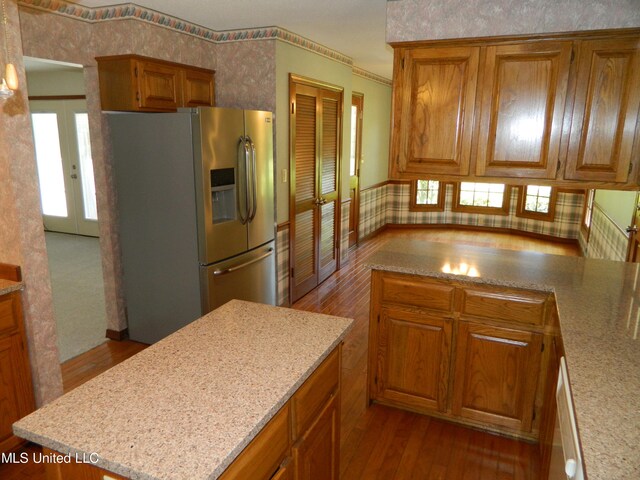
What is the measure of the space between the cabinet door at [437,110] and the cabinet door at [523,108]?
3.3 inches

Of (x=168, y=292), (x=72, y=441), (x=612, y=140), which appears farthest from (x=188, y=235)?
(x=612, y=140)

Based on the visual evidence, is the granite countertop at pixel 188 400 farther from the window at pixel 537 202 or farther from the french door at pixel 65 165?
the window at pixel 537 202

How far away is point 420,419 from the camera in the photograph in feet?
8.71

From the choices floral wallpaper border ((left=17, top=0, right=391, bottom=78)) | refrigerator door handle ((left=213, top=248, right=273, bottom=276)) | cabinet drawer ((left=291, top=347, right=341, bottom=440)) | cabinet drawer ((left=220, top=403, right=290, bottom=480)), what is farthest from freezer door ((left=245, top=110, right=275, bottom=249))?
cabinet drawer ((left=220, top=403, right=290, bottom=480))

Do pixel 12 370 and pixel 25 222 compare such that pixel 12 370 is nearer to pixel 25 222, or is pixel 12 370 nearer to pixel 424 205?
pixel 25 222

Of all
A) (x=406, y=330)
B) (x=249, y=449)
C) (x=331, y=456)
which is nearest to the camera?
(x=249, y=449)

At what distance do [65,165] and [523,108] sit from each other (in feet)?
21.7

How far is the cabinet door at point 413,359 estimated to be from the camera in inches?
97.8

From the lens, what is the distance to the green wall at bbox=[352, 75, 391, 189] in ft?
21.2

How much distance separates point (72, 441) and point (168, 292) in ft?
7.55

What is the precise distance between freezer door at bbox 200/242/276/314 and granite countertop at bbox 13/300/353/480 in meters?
1.46

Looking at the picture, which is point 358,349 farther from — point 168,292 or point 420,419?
point 168,292

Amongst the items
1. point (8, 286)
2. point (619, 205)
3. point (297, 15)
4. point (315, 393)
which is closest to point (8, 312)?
point (8, 286)

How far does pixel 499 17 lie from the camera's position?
7.68ft
